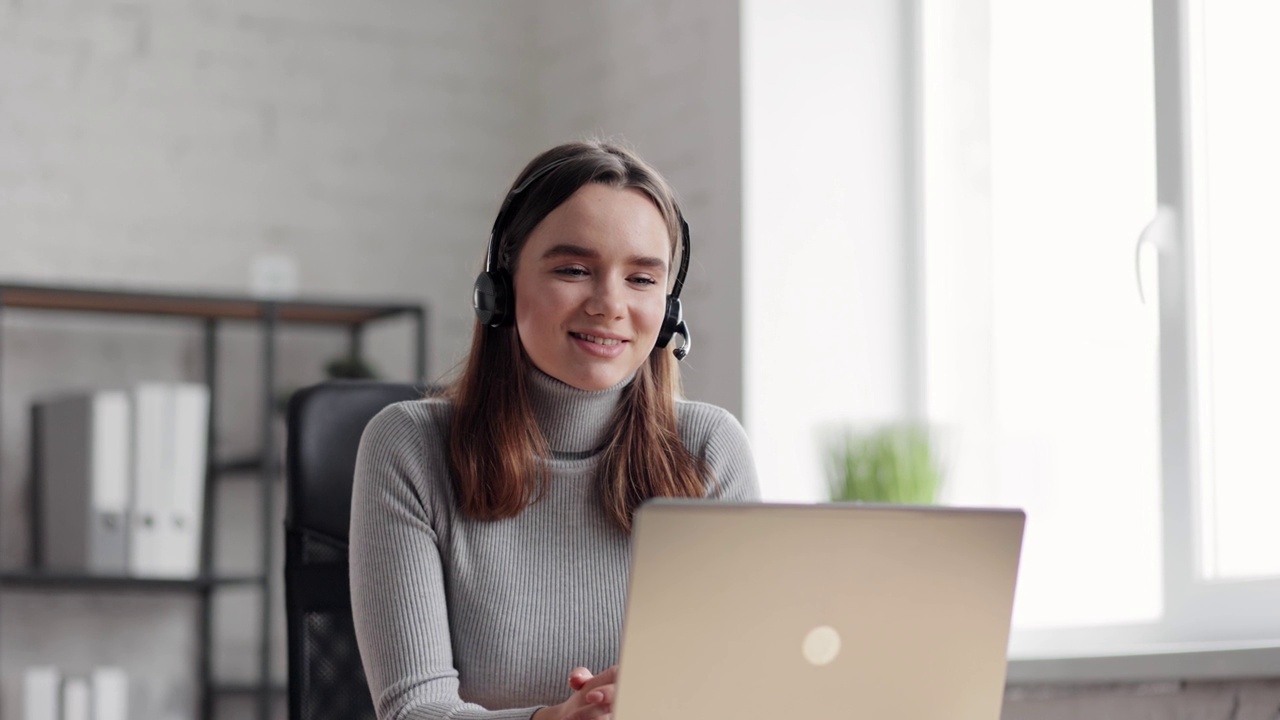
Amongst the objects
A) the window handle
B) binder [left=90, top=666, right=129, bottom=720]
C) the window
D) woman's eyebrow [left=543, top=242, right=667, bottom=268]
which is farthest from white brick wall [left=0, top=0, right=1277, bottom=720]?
woman's eyebrow [left=543, top=242, right=667, bottom=268]

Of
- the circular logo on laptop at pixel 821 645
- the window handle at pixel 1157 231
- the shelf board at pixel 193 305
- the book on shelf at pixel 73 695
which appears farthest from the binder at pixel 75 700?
the circular logo on laptop at pixel 821 645

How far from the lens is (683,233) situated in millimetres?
1608

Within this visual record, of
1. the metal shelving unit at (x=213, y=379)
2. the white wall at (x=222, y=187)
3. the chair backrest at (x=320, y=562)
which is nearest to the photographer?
the chair backrest at (x=320, y=562)

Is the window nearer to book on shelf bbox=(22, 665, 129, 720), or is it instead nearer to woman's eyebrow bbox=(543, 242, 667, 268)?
woman's eyebrow bbox=(543, 242, 667, 268)

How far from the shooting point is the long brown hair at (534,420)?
1.51 meters

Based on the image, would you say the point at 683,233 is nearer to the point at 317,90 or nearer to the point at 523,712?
the point at 523,712

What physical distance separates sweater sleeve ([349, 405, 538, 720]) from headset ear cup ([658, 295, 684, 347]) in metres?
0.27

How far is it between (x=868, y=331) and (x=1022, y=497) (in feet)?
1.43

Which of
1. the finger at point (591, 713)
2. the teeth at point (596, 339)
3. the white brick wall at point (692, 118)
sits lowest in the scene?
the finger at point (591, 713)

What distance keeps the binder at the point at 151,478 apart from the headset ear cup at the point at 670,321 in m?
1.52

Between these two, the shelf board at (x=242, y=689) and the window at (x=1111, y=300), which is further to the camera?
the shelf board at (x=242, y=689)

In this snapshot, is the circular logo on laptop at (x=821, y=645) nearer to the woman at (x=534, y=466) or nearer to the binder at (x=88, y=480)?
the woman at (x=534, y=466)

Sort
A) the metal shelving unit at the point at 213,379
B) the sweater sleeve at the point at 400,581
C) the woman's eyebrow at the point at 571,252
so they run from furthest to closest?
the metal shelving unit at the point at 213,379 → the woman's eyebrow at the point at 571,252 → the sweater sleeve at the point at 400,581

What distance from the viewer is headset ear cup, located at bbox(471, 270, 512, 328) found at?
1.54 meters
